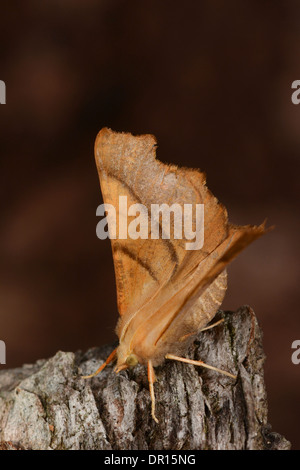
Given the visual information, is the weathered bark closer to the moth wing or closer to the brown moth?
the brown moth

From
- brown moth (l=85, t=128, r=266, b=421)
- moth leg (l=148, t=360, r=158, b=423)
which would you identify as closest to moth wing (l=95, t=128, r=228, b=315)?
brown moth (l=85, t=128, r=266, b=421)

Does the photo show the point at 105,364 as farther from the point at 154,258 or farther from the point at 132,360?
the point at 154,258

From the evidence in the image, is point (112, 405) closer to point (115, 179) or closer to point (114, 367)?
point (114, 367)

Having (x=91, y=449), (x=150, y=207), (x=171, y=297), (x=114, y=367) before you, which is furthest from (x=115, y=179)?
(x=91, y=449)

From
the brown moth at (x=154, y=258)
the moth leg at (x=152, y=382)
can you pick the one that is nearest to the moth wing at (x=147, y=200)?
the brown moth at (x=154, y=258)

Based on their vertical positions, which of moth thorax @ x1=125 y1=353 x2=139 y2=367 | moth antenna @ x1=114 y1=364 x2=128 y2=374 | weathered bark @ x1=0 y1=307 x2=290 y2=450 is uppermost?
moth thorax @ x1=125 y1=353 x2=139 y2=367

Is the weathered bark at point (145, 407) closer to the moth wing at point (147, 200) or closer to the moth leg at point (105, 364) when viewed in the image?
the moth leg at point (105, 364)
